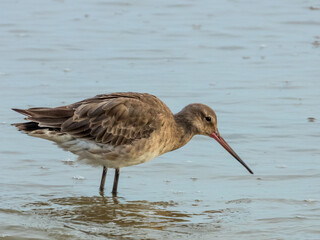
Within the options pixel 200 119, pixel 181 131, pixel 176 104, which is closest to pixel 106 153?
pixel 181 131

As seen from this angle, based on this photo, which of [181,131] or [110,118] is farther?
[181,131]

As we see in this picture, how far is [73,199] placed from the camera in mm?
8344

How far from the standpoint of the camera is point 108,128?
28.1 feet

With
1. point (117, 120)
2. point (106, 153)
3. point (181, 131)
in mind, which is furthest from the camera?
point (181, 131)

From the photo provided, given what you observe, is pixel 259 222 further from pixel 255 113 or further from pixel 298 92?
pixel 298 92

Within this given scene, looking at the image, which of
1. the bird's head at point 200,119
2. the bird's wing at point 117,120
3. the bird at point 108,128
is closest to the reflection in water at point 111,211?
the bird at point 108,128

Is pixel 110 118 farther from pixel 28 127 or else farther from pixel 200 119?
pixel 200 119

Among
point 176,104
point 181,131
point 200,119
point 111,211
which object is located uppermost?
point 200,119

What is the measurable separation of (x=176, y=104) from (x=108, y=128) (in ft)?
9.78

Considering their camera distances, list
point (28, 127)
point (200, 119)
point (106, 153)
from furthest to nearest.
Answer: point (200, 119), point (106, 153), point (28, 127)

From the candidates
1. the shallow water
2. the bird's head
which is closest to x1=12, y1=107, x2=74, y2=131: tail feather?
the shallow water

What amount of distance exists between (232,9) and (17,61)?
5969mm

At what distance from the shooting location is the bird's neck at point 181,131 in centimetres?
902

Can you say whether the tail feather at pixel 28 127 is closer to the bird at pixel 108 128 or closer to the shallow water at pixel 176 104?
the bird at pixel 108 128
